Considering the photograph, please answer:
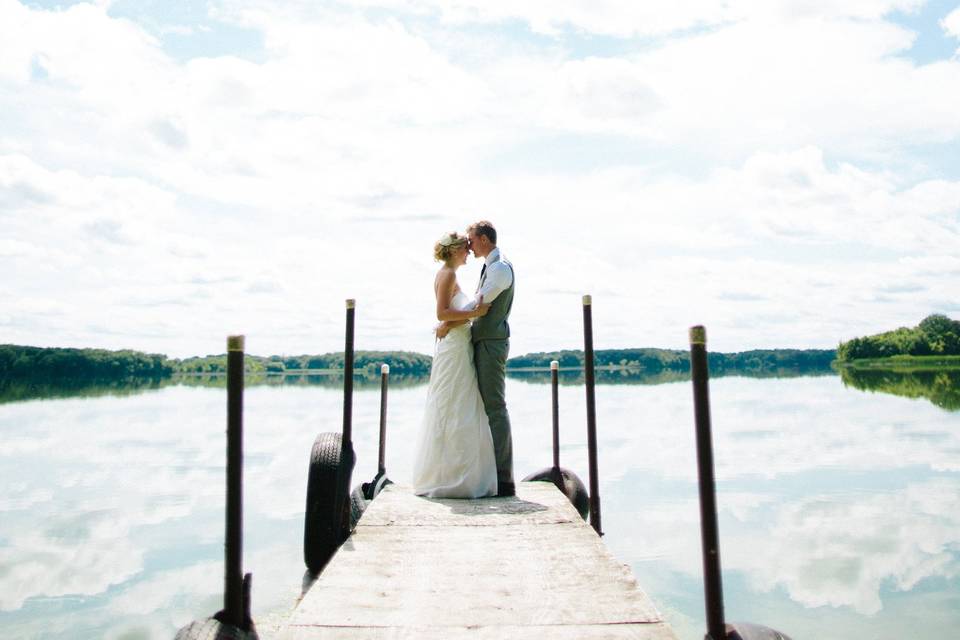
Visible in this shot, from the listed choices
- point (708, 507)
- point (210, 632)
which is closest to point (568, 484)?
point (708, 507)

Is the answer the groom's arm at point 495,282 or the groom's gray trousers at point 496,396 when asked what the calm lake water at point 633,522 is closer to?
the groom's gray trousers at point 496,396

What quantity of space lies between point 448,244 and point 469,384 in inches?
43.7

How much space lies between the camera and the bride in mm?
5758

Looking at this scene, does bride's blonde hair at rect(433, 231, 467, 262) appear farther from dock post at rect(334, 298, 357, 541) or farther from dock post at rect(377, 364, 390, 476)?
dock post at rect(377, 364, 390, 476)

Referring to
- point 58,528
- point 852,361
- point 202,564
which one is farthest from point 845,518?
point 852,361

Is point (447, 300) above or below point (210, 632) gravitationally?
above

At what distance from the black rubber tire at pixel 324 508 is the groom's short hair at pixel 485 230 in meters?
1.93

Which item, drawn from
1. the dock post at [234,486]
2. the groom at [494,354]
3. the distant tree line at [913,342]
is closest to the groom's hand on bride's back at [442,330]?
the groom at [494,354]

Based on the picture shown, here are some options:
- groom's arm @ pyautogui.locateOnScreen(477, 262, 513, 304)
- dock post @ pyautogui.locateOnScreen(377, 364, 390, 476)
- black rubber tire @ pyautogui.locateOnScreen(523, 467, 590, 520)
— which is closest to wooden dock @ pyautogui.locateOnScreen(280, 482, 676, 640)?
groom's arm @ pyautogui.locateOnScreen(477, 262, 513, 304)

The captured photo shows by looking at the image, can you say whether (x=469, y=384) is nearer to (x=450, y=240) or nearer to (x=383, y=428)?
(x=450, y=240)

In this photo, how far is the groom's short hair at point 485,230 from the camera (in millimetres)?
5848

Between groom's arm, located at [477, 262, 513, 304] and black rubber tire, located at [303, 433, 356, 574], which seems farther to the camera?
groom's arm, located at [477, 262, 513, 304]

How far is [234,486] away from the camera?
3162 millimetres

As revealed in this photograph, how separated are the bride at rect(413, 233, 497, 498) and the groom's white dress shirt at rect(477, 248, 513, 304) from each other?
99mm
